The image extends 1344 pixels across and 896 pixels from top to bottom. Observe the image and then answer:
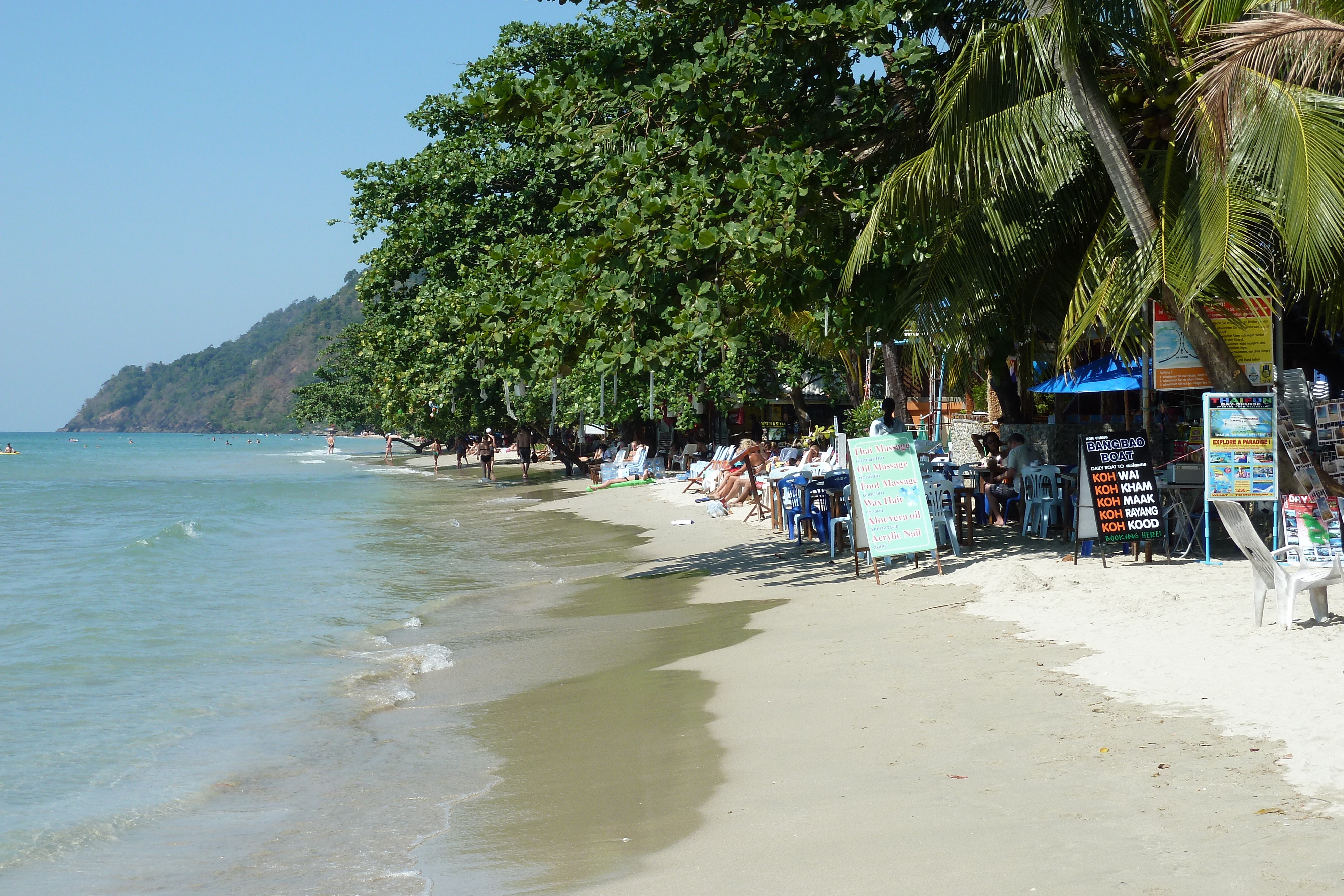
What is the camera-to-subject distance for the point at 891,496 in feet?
34.2

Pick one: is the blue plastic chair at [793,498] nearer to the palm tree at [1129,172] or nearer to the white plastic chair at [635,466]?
the palm tree at [1129,172]

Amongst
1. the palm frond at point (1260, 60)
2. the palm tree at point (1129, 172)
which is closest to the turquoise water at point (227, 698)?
the palm tree at point (1129, 172)

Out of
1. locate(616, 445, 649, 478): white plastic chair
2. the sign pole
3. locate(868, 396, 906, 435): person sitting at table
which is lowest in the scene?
the sign pole

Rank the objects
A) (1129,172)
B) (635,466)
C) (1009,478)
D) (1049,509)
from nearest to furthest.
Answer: (1129,172) → (1049,509) → (1009,478) → (635,466)

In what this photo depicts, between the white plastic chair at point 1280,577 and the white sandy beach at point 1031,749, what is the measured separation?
0.54 feet

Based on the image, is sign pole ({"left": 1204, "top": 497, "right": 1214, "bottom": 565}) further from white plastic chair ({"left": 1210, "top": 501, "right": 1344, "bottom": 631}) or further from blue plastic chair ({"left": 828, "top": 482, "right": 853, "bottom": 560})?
blue plastic chair ({"left": 828, "top": 482, "right": 853, "bottom": 560})

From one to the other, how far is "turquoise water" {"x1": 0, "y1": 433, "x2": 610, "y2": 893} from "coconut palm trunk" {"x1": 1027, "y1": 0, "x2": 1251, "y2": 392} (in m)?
6.33

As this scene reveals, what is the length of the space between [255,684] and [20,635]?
4.58 m

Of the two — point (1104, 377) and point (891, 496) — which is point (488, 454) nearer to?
point (1104, 377)

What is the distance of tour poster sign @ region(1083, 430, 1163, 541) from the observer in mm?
9688

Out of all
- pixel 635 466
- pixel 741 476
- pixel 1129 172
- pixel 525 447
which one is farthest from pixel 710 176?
pixel 525 447

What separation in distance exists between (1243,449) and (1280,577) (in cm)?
151

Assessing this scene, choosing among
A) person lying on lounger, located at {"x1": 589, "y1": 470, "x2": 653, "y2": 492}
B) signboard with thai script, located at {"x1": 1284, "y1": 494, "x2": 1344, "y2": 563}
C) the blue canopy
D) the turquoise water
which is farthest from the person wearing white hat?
signboard with thai script, located at {"x1": 1284, "y1": 494, "x2": 1344, "y2": 563}

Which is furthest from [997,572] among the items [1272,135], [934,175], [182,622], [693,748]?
[182,622]
